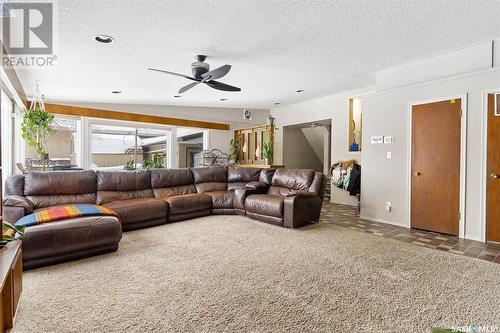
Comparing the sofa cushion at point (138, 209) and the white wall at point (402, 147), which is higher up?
the white wall at point (402, 147)

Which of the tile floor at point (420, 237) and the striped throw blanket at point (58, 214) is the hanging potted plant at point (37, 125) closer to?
the striped throw blanket at point (58, 214)

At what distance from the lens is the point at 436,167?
3998 millimetres

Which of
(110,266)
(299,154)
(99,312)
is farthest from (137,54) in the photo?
(299,154)

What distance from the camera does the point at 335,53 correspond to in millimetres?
3760

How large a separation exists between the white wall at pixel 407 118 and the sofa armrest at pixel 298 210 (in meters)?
1.34

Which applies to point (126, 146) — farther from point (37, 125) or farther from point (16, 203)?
point (16, 203)

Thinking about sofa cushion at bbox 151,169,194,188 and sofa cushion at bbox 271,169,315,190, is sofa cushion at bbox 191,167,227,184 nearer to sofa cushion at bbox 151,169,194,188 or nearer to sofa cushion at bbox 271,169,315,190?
sofa cushion at bbox 151,169,194,188

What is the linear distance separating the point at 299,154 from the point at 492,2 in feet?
20.3

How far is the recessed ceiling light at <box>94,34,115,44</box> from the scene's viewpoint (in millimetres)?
2964

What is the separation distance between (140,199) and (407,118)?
4692 mm

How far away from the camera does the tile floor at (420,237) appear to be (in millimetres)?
3133

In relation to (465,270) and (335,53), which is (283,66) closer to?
(335,53)

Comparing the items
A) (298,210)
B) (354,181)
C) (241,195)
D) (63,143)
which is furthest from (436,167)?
(63,143)
